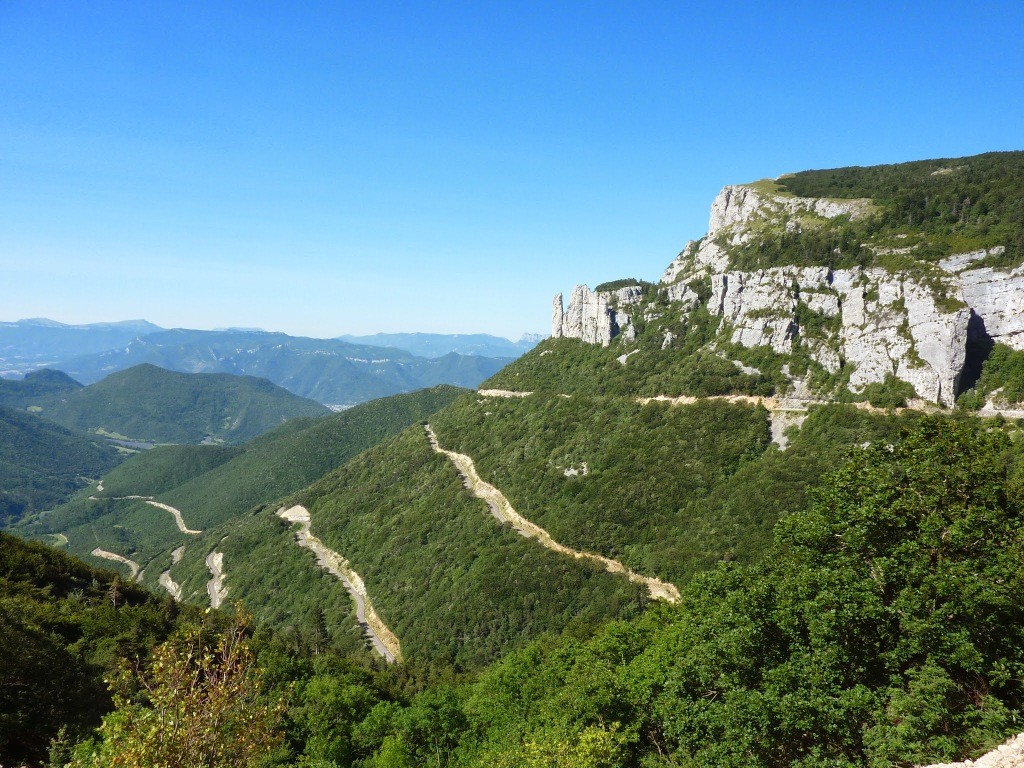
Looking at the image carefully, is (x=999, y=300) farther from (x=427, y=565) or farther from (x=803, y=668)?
(x=427, y=565)

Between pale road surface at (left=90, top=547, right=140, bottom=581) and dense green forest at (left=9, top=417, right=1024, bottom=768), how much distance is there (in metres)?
143

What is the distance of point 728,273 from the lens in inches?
4050

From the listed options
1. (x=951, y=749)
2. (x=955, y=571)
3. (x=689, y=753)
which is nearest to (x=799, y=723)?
(x=951, y=749)

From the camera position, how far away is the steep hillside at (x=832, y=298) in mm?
67312

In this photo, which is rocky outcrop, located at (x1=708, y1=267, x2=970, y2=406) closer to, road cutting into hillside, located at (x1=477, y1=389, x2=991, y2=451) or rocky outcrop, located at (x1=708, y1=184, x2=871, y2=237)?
road cutting into hillside, located at (x1=477, y1=389, x2=991, y2=451)

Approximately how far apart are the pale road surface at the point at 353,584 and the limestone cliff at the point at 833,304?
255 ft

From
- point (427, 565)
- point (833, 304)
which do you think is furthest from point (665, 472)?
point (427, 565)

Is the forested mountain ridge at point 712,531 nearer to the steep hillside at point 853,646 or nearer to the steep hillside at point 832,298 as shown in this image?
the steep hillside at point 853,646

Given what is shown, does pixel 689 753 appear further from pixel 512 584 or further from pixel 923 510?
pixel 512 584

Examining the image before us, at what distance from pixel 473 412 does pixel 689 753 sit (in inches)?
4326

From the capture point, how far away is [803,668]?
65.6 ft

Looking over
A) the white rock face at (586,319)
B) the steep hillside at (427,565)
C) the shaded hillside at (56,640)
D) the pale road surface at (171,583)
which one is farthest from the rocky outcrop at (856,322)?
the pale road surface at (171,583)

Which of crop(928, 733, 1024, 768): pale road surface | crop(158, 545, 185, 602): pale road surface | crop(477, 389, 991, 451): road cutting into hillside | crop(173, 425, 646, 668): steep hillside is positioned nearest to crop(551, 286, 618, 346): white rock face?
Answer: crop(477, 389, 991, 451): road cutting into hillside

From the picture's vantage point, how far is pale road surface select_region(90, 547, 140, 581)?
5788 inches
